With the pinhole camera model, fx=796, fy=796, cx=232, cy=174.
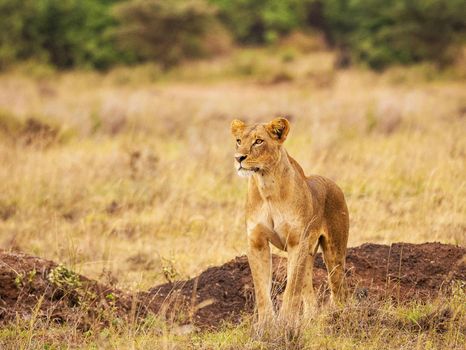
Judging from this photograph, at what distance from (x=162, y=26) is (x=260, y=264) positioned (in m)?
32.3

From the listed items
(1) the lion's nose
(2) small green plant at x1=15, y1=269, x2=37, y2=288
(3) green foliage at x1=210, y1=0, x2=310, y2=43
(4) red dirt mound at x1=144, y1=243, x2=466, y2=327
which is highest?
(1) the lion's nose

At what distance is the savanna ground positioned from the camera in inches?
213

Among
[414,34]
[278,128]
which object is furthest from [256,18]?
[278,128]

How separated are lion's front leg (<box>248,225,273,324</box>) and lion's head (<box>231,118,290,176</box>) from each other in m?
0.42

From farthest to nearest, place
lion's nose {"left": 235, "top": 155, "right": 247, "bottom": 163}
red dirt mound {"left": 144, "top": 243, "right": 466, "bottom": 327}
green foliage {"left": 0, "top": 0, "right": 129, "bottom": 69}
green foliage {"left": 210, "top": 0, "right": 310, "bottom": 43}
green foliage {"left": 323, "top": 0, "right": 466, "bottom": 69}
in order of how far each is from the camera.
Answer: green foliage {"left": 210, "top": 0, "right": 310, "bottom": 43} < green foliage {"left": 0, "top": 0, "right": 129, "bottom": 69} < green foliage {"left": 323, "top": 0, "right": 466, "bottom": 69} < red dirt mound {"left": 144, "top": 243, "right": 466, "bottom": 327} < lion's nose {"left": 235, "top": 155, "right": 247, "bottom": 163}

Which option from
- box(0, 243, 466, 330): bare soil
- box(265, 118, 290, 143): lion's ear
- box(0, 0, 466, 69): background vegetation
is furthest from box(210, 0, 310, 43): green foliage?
box(265, 118, 290, 143): lion's ear

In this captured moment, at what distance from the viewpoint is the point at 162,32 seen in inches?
1435

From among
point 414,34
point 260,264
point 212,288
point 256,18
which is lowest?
point 256,18

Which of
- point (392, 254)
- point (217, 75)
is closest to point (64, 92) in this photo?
point (217, 75)

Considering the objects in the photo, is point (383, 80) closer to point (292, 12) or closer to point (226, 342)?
point (292, 12)

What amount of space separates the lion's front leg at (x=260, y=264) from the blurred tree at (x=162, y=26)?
31.2m

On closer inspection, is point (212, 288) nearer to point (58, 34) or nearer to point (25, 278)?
point (25, 278)

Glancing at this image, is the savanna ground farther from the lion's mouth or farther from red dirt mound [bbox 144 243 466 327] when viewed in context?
the lion's mouth

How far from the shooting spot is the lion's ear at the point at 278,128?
5246 millimetres
